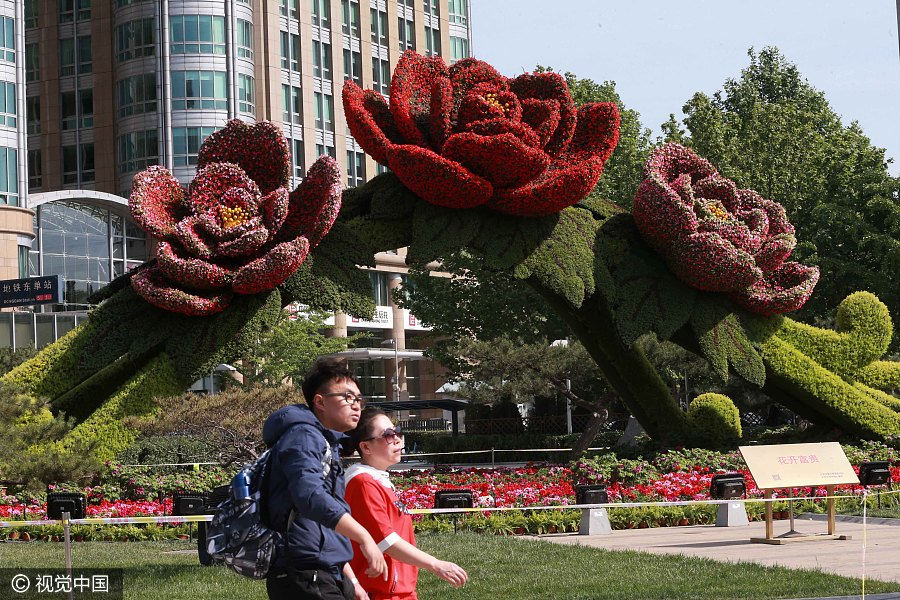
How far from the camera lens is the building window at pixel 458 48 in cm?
6825

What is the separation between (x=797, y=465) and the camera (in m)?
13.9

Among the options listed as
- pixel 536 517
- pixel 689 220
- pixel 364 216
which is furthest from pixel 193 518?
pixel 689 220

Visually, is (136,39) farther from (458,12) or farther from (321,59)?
(458,12)

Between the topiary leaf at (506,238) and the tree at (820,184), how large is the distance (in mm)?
14885

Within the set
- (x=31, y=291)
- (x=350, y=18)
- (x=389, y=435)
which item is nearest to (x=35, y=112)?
(x=350, y=18)

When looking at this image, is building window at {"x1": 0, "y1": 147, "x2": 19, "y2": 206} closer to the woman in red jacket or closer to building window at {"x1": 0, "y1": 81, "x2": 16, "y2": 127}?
building window at {"x1": 0, "y1": 81, "x2": 16, "y2": 127}

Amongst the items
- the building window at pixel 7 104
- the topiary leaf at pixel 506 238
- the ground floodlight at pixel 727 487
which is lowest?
the ground floodlight at pixel 727 487

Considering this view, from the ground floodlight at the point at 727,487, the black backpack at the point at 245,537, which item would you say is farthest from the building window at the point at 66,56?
the black backpack at the point at 245,537

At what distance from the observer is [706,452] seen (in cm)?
1997

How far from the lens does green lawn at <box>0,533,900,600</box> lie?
32.1 ft

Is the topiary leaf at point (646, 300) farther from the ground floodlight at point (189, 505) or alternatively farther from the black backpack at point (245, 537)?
the black backpack at point (245, 537)

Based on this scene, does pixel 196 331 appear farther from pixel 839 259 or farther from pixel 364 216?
pixel 839 259

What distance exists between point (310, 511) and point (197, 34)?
51669 mm

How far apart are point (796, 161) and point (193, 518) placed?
2741 cm
